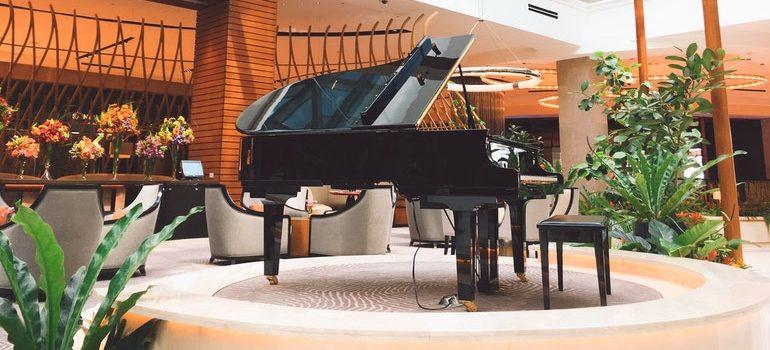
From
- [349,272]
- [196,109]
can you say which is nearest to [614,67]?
[349,272]

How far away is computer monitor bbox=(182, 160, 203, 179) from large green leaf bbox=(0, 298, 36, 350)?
5.71 m

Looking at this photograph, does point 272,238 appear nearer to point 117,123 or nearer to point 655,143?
point 655,143

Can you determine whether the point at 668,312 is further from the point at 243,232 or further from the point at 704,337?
the point at 243,232

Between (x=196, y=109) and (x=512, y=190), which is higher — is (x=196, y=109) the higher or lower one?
the higher one

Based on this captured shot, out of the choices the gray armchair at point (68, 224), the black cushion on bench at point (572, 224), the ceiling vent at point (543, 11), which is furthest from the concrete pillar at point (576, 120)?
the gray armchair at point (68, 224)

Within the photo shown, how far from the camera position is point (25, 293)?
1.82 m

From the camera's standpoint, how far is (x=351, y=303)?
109 inches

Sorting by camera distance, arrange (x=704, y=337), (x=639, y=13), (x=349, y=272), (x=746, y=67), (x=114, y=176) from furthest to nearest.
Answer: (x=746, y=67)
(x=114, y=176)
(x=639, y=13)
(x=349, y=272)
(x=704, y=337)

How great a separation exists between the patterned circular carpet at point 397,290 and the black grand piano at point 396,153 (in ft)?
0.62

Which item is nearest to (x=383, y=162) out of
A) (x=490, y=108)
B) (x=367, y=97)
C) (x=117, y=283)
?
(x=367, y=97)

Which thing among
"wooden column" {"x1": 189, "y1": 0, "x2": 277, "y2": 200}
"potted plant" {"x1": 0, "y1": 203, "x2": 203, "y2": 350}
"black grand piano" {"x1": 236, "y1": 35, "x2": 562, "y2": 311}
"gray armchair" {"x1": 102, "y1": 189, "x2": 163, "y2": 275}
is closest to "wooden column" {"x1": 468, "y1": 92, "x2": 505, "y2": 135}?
"wooden column" {"x1": 189, "y1": 0, "x2": 277, "y2": 200}

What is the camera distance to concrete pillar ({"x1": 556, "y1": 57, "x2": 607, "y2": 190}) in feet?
38.7

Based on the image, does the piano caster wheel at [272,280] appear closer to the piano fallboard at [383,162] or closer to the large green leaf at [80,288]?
the piano fallboard at [383,162]

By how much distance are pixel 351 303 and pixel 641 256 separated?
2.35 meters
